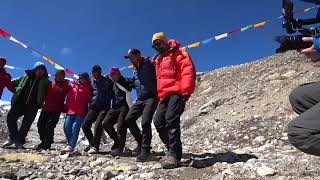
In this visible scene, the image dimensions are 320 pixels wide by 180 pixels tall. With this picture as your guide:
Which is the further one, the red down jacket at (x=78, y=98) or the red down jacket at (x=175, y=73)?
the red down jacket at (x=78, y=98)

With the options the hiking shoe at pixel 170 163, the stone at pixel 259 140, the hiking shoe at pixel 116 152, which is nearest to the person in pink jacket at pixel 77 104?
the hiking shoe at pixel 116 152

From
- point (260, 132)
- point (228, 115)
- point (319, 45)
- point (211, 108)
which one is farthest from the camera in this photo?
point (211, 108)

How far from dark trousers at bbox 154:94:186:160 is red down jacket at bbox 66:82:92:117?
3.10 m

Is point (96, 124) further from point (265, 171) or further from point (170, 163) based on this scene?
point (265, 171)

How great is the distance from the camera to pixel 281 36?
3633mm

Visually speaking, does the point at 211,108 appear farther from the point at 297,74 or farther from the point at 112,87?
the point at 112,87

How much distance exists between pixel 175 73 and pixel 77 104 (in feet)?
11.3

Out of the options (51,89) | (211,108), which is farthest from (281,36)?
(211,108)

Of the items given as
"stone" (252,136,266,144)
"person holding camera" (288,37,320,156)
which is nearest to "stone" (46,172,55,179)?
"person holding camera" (288,37,320,156)

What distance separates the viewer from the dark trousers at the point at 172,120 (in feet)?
21.5

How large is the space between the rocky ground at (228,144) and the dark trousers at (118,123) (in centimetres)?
39

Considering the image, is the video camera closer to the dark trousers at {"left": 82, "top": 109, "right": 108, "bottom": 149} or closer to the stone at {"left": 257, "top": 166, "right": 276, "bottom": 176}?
the stone at {"left": 257, "top": 166, "right": 276, "bottom": 176}

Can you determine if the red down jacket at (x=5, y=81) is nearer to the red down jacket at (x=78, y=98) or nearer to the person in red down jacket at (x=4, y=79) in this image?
the person in red down jacket at (x=4, y=79)

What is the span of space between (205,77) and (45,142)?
12.0 meters
